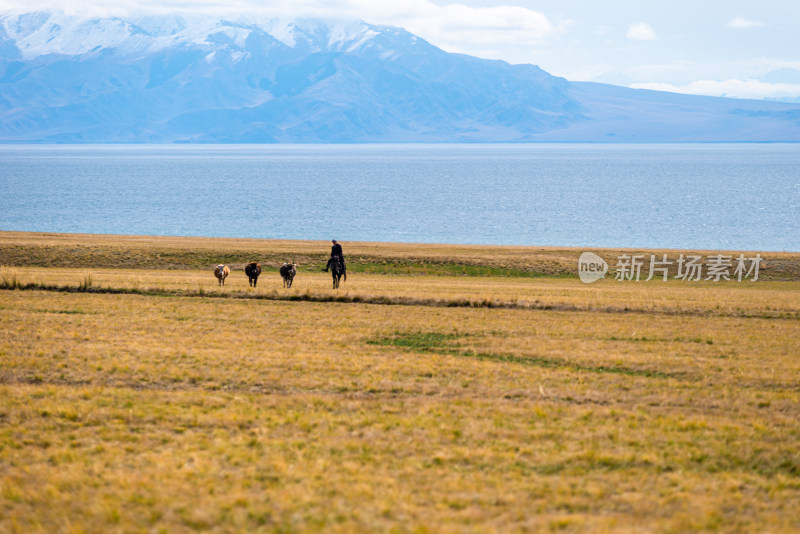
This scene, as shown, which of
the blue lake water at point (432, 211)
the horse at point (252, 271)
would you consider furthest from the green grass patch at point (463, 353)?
the blue lake water at point (432, 211)

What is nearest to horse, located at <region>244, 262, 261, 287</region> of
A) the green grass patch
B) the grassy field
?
the grassy field

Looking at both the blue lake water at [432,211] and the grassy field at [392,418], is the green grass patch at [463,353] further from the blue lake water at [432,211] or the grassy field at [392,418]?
the blue lake water at [432,211]

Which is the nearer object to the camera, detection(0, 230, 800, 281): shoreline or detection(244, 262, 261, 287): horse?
detection(244, 262, 261, 287): horse

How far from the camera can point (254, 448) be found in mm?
11656

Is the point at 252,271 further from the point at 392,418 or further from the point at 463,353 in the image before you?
the point at 392,418

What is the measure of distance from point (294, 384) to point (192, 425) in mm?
3214

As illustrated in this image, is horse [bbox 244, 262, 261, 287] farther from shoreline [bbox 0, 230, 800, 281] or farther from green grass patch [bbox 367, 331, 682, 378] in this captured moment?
shoreline [bbox 0, 230, 800, 281]

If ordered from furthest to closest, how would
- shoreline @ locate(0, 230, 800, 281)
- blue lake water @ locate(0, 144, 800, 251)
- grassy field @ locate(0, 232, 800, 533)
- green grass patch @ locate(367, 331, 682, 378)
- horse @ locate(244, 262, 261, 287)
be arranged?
1. blue lake water @ locate(0, 144, 800, 251)
2. shoreline @ locate(0, 230, 800, 281)
3. horse @ locate(244, 262, 261, 287)
4. green grass patch @ locate(367, 331, 682, 378)
5. grassy field @ locate(0, 232, 800, 533)

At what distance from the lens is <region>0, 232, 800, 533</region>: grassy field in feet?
30.9

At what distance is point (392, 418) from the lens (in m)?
13.3

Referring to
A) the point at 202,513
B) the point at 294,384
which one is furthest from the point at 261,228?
the point at 202,513

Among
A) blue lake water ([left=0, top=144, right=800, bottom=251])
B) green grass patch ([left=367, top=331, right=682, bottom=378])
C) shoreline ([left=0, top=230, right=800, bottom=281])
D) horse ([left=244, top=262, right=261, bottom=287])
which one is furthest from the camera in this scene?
blue lake water ([left=0, top=144, right=800, bottom=251])

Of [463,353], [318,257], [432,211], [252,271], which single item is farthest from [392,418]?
[432,211]

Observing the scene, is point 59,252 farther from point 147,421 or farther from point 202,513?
point 202,513
